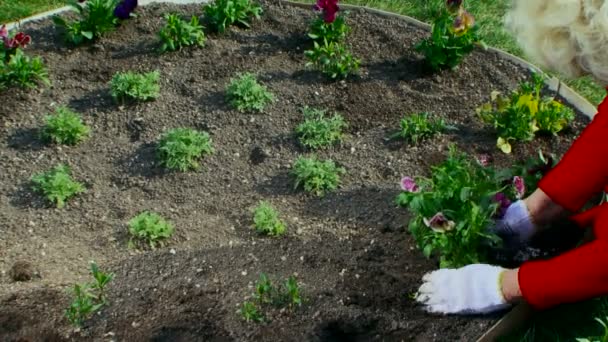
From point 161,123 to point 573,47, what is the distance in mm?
2283

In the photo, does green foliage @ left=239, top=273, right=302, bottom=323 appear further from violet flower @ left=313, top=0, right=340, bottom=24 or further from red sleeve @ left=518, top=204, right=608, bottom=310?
violet flower @ left=313, top=0, right=340, bottom=24

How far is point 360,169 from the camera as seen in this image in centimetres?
409

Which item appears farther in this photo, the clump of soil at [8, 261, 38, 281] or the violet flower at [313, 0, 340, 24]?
the violet flower at [313, 0, 340, 24]

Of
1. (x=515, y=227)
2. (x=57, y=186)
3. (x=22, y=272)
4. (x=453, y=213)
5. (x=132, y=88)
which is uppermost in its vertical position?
(x=453, y=213)

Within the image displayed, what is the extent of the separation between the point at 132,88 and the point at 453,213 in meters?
2.01

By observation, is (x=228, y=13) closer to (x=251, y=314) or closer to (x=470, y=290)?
(x=251, y=314)

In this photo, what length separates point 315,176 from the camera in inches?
156

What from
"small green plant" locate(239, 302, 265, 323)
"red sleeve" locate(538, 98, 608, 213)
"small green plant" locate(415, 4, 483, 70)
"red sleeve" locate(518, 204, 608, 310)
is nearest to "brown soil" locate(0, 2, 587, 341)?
"small green plant" locate(239, 302, 265, 323)

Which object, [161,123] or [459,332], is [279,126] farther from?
[459,332]

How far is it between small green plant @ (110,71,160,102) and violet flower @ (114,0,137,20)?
0.60m

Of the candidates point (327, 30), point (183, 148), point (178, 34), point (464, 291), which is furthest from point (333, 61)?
point (464, 291)

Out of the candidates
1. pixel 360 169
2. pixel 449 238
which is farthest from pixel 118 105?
pixel 449 238

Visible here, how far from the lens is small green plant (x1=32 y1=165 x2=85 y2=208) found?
3.91m

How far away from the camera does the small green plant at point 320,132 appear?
4.21 metres
